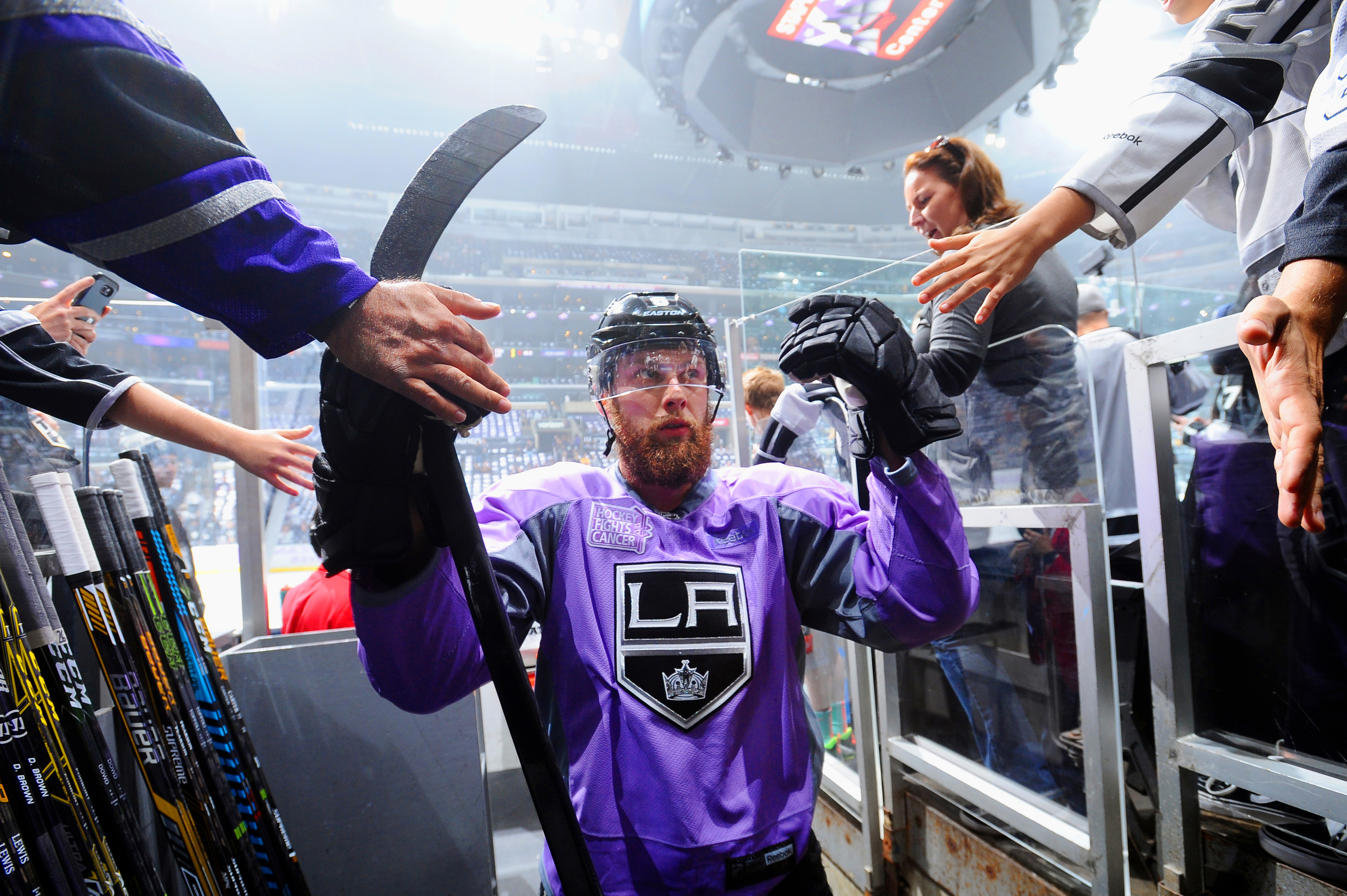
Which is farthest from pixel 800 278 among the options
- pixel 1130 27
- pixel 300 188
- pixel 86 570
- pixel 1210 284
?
pixel 300 188

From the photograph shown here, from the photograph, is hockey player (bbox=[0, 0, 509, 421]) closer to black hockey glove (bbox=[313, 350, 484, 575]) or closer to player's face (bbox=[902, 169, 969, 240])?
black hockey glove (bbox=[313, 350, 484, 575])

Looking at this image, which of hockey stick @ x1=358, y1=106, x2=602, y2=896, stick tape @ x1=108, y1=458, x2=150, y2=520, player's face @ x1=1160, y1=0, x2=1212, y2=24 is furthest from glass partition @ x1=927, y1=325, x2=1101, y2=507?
stick tape @ x1=108, y1=458, x2=150, y2=520

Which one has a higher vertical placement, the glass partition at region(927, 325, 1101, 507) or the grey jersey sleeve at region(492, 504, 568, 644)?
the glass partition at region(927, 325, 1101, 507)

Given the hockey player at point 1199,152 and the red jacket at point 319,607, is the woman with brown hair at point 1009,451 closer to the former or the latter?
the hockey player at point 1199,152

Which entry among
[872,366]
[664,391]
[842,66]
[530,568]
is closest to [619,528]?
[530,568]

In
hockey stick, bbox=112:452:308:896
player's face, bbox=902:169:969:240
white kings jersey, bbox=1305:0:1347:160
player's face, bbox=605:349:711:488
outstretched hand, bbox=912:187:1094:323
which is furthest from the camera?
player's face, bbox=902:169:969:240

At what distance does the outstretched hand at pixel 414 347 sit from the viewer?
564mm

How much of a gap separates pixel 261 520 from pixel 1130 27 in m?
9.34

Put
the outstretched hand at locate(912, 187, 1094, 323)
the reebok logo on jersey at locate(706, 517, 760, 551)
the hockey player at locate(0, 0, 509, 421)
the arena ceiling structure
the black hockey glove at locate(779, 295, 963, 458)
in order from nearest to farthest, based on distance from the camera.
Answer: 1. the hockey player at locate(0, 0, 509, 421)
2. the outstretched hand at locate(912, 187, 1094, 323)
3. the black hockey glove at locate(779, 295, 963, 458)
4. the reebok logo on jersey at locate(706, 517, 760, 551)
5. the arena ceiling structure

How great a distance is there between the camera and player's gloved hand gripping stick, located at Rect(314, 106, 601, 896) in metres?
0.69

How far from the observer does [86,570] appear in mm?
1379

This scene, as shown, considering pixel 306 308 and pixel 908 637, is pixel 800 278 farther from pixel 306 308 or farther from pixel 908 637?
pixel 306 308

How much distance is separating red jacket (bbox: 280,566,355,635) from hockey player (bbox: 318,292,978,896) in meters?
1.43

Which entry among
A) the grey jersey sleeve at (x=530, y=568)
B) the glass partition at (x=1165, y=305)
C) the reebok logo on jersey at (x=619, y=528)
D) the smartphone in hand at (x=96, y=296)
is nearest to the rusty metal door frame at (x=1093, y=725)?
the reebok logo on jersey at (x=619, y=528)
